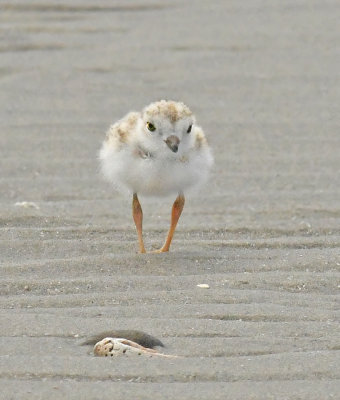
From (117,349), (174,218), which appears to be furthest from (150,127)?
(117,349)

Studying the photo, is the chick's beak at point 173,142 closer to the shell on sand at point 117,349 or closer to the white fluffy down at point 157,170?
the white fluffy down at point 157,170

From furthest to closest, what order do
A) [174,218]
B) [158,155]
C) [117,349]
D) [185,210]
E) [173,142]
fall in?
[185,210] < [174,218] < [158,155] < [173,142] < [117,349]

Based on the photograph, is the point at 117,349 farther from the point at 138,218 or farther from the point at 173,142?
Answer: the point at 138,218

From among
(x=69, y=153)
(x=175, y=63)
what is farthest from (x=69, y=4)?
(x=69, y=153)

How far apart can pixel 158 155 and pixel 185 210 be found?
1.07m

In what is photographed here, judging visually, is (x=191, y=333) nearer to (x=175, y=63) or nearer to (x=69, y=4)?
(x=175, y=63)

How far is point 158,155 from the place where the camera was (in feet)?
16.7

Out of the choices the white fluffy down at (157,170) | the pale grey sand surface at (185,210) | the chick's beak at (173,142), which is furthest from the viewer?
the white fluffy down at (157,170)

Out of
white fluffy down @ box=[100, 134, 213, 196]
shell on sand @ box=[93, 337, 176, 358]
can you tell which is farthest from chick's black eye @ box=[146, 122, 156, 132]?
shell on sand @ box=[93, 337, 176, 358]

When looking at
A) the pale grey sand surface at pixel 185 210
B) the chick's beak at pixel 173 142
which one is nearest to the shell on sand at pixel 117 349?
the pale grey sand surface at pixel 185 210

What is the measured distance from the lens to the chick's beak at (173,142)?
4969 millimetres

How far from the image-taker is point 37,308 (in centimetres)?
421

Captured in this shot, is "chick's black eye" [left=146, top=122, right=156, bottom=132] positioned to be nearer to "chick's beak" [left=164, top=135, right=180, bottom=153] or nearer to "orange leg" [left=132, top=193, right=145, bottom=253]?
"chick's beak" [left=164, top=135, right=180, bottom=153]

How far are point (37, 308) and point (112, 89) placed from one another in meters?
4.56
